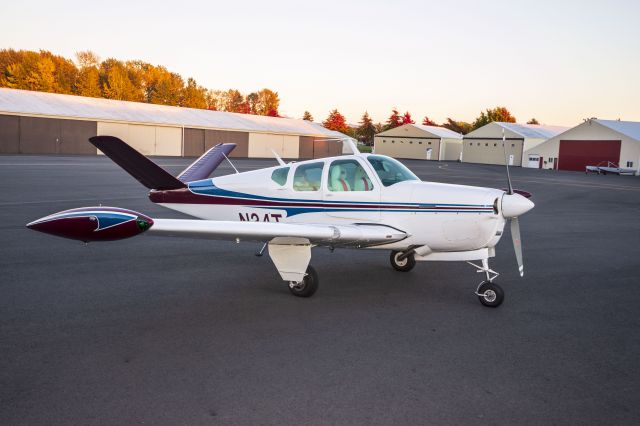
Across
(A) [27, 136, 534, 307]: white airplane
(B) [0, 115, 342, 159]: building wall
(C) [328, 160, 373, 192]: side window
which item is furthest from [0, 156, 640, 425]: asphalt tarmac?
(B) [0, 115, 342, 159]: building wall

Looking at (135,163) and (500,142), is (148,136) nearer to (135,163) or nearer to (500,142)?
(500,142)

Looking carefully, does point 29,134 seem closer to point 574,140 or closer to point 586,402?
point 586,402

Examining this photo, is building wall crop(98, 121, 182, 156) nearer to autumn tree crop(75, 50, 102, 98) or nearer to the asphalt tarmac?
autumn tree crop(75, 50, 102, 98)

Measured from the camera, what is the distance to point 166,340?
5.66m

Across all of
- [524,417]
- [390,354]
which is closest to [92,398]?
[390,354]

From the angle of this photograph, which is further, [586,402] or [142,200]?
[142,200]

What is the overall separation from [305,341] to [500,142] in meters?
70.4

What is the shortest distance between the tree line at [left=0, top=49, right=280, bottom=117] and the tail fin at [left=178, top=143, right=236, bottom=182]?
80.6m

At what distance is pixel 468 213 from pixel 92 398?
502 centimetres

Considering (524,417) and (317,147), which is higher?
(317,147)

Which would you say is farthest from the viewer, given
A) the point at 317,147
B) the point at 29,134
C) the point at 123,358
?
the point at 317,147

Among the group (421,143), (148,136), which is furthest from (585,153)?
(148,136)

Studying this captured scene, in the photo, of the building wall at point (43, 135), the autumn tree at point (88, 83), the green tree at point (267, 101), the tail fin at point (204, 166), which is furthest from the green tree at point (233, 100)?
the tail fin at point (204, 166)

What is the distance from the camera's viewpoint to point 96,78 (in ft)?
285
